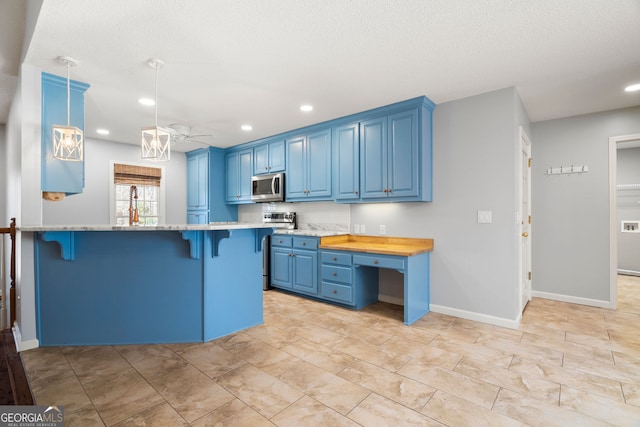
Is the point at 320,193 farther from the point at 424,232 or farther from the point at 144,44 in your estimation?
the point at 144,44

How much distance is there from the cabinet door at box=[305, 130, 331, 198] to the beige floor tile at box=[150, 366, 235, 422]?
272 cm

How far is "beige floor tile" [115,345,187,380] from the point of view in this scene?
2242 millimetres

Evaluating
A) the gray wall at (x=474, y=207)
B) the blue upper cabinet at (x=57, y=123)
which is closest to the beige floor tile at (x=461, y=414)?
the gray wall at (x=474, y=207)

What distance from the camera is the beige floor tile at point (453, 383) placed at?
1937mm

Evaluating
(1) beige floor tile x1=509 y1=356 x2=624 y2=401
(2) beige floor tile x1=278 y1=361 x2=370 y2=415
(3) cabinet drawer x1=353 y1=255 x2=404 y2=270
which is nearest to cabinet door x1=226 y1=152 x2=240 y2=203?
(3) cabinet drawer x1=353 y1=255 x2=404 y2=270

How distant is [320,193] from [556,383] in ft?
10.2

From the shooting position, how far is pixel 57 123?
9.02 ft


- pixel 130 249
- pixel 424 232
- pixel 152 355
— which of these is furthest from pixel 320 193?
pixel 152 355

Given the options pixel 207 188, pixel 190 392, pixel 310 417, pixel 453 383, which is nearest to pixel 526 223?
pixel 453 383

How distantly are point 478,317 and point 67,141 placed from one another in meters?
4.11

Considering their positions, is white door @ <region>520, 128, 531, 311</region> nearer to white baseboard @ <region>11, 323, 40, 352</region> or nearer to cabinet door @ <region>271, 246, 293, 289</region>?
cabinet door @ <region>271, 246, 293, 289</region>

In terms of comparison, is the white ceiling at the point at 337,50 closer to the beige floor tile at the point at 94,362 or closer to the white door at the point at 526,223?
the white door at the point at 526,223

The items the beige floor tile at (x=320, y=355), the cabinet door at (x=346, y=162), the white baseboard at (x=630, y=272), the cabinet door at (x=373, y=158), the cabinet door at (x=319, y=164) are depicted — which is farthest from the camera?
the white baseboard at (x=630, y=272)

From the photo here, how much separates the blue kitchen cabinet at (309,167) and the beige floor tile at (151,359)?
8.55 ft
